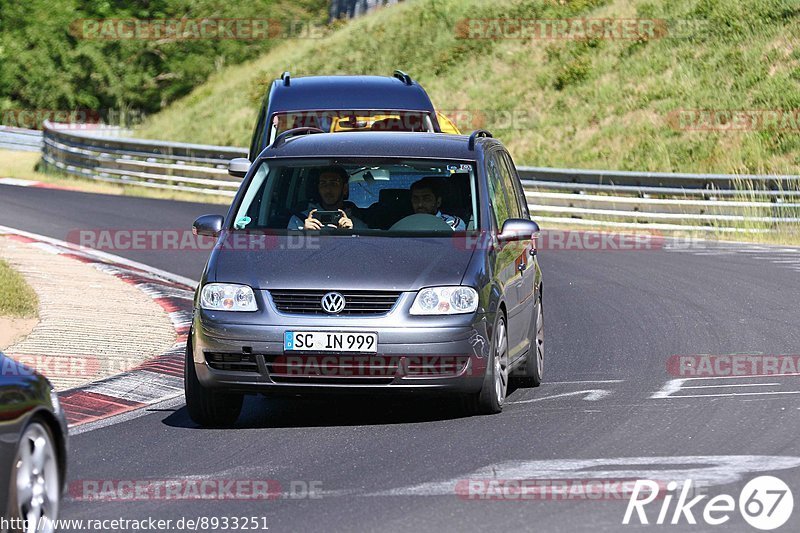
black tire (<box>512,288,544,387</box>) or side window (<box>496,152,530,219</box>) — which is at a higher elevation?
side window (<box>496,152,530,219</box>)

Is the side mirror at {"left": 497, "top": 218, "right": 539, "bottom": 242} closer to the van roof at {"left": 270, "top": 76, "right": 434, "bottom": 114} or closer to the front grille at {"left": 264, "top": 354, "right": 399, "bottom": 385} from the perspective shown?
the front grille at {"left": 264, "top": 354, "right": 399, "bottom": 385}

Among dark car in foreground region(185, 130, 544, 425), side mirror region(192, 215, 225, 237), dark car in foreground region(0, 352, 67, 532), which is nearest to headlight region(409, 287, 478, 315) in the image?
dark car in foreground region(185, 130, 544, 425)

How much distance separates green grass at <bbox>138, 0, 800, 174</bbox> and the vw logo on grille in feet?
75.1

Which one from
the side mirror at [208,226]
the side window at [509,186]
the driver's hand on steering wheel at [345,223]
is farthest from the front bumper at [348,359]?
the side window at [509,186]

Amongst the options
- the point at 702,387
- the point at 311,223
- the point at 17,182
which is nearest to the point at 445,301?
the point at 311,223

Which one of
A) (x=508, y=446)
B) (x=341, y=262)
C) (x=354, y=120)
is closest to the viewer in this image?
(x=508, y=446)

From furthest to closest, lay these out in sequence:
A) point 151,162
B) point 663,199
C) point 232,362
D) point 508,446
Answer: point 151,162 → point 663,199 → point 232,362 → point 508,446

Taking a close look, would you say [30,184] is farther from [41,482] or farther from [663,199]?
[41,482]

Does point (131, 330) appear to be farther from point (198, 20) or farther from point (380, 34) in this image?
point (198, 20)

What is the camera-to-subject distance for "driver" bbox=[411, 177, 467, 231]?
33.6 ft

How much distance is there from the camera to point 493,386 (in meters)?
9.38

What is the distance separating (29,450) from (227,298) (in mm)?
3272

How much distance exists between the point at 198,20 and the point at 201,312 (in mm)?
48628

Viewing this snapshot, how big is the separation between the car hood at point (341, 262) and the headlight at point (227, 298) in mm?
43
